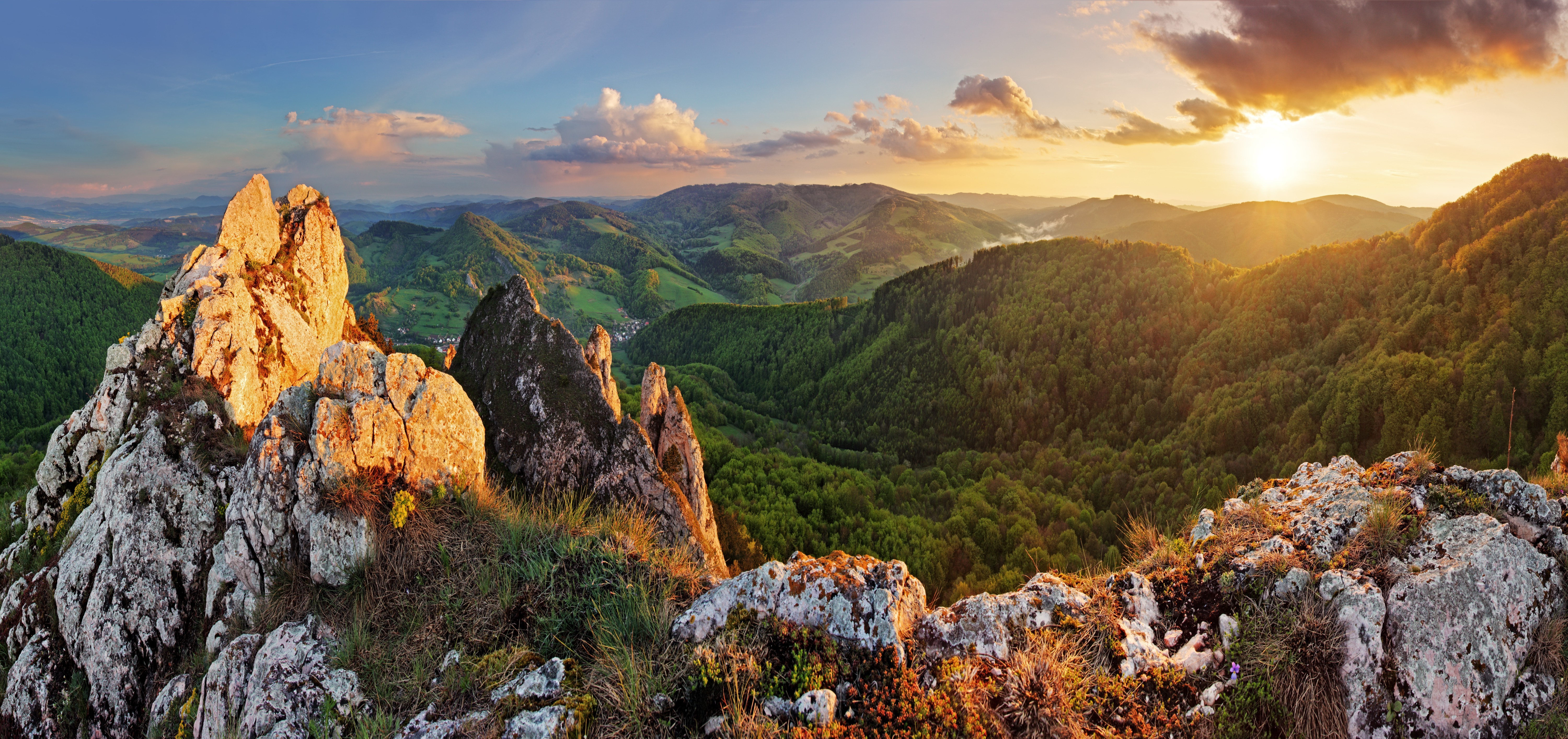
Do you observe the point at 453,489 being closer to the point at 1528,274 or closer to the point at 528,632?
the point at 528,632

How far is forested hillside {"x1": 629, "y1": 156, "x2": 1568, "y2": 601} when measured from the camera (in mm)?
50031

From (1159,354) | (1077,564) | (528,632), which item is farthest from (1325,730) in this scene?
(1159,354)

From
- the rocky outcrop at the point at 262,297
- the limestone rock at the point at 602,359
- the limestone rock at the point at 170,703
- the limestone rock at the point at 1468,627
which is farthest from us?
the limestone rock at the point at 602,359

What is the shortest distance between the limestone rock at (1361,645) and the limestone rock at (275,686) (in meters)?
11.9

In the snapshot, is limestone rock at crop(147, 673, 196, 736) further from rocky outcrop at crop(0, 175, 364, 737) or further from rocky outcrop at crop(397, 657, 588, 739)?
rocky outcrop at crop(397, 657, 588, 739)

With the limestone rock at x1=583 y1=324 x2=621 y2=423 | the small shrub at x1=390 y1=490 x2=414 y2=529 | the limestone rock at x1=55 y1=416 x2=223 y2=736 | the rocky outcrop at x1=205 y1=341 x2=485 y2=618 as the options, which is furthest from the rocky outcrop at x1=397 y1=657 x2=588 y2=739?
the limestone rock at x1=583 y1=324 x2=621 y2=423

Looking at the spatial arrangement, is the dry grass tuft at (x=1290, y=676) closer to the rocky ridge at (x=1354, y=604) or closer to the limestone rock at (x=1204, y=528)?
the rocky ridge at (x=1354, y=604)

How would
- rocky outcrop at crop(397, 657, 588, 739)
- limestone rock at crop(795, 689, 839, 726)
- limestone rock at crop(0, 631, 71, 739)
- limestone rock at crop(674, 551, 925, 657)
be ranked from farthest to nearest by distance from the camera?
limestone rock at crop(0, 631, 71, 739)
limestone rock at crop(674, 551, 925, 657)
limestone rock at crop(795, 689, 839, 726)
rocky outcrop at crop(397, 657, 588, 739)

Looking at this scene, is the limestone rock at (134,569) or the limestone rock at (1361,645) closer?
the limestone rock at (1361,645)

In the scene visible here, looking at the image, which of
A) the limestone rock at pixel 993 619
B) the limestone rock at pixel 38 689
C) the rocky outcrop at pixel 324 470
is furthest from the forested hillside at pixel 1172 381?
the limestone rock at pixel 38 689

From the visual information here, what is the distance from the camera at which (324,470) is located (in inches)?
363

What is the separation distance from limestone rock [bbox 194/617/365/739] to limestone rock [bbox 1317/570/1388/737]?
11.9 metres

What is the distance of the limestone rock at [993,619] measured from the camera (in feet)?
23.6

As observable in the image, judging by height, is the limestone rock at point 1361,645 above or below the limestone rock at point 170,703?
above
